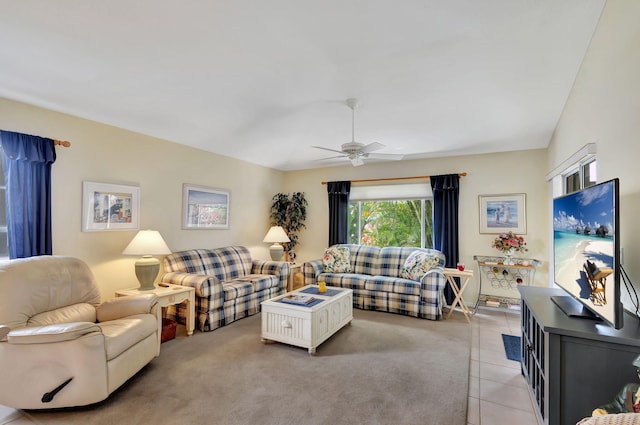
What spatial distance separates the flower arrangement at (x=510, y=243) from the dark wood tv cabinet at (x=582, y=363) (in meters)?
2.60

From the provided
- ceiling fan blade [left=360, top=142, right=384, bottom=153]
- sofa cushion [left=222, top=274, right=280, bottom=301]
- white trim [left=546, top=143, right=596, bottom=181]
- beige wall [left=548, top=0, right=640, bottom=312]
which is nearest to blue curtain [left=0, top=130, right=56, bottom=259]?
sofa cushion [left=222, top=274, right=280, bottom=301]

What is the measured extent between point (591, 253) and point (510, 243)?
275 cm

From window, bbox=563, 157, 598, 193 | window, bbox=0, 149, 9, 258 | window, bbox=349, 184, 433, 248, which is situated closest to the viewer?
window, bbox=563, 157, 598, 193

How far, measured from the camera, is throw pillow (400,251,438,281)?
4.41 m

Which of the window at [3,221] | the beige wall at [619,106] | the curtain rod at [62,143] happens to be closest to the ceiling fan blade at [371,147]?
the beige wall at [619,106]

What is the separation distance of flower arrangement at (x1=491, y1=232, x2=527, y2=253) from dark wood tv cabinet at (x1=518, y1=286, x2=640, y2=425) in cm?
260

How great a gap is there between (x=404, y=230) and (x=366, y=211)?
80 centimetres

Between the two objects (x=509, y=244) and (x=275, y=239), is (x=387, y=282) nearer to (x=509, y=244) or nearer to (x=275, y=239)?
(x=509, y=244)

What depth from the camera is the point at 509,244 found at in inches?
169

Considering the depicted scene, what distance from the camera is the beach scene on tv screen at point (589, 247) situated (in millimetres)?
1595

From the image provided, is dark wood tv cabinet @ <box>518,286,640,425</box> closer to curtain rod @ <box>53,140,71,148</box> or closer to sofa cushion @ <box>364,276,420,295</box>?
sofa cushion @ <box>364,276,420,295</box>

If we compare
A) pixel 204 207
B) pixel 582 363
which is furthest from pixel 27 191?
pixel 582 363

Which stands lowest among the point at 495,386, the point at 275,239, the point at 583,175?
the point at 495,386

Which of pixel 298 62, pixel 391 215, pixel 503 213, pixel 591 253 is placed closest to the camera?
pixel 591 253
